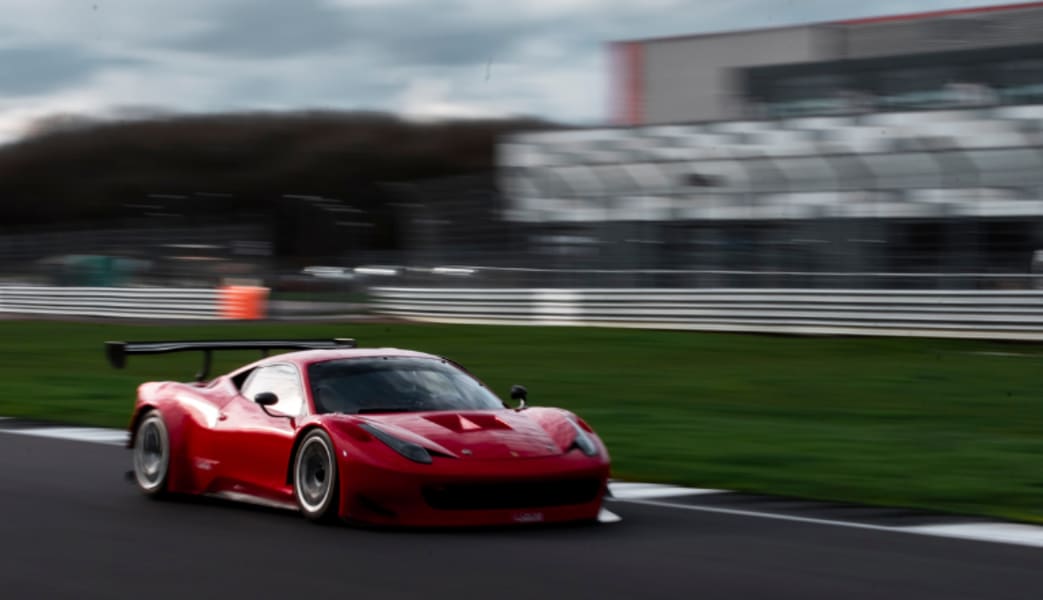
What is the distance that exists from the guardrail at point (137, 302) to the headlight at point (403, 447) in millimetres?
27675

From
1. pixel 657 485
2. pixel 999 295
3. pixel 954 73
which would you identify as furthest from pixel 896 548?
pixel 954 73

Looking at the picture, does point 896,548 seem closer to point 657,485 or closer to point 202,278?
point 657,485

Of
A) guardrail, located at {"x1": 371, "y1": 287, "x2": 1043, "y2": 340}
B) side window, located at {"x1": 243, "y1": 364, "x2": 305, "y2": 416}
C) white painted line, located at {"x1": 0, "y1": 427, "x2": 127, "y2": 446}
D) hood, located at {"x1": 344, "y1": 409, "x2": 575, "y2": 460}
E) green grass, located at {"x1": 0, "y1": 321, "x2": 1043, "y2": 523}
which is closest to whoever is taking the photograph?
hood, located at {"x1": 344, "y1": 409, "x2": 575, "y2": 460}

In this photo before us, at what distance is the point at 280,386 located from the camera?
8.54 m

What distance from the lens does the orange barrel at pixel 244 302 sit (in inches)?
1378

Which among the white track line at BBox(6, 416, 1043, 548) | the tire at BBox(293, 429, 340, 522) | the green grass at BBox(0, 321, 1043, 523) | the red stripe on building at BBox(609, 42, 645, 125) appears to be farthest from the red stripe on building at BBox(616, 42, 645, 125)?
the tire at BBox(293, 429, 340, 522)

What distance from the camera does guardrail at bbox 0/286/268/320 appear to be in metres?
35.2

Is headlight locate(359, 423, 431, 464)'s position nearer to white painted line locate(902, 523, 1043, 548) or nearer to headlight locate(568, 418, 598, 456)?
headlight locate(568, 418, 598, 456)

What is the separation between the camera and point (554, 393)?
16.5 m

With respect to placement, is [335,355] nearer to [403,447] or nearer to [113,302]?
[403,447]

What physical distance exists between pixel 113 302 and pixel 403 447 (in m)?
31.2

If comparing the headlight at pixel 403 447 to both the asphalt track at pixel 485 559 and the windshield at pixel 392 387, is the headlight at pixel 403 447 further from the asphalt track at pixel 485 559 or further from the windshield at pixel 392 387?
the windshield at pixel 392 387

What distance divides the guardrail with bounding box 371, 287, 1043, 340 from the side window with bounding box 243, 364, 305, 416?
1539 centimetres

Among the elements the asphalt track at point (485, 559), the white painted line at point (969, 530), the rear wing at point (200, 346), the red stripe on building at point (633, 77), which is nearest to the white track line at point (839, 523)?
the white painted line at point (969, 530)
